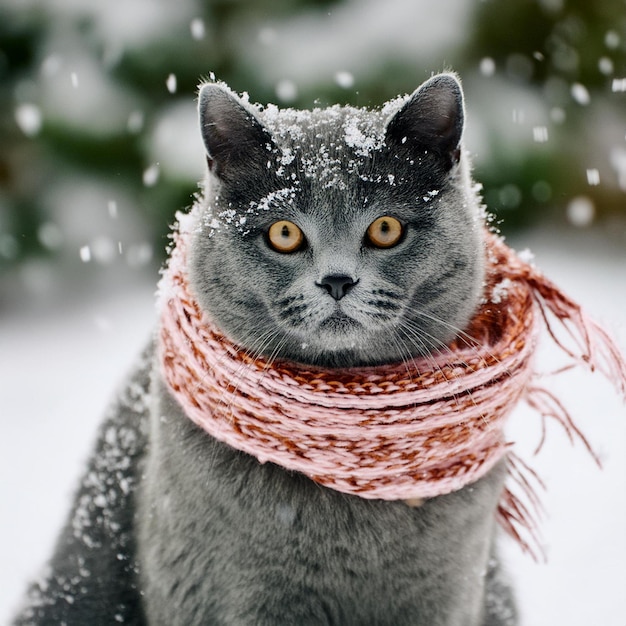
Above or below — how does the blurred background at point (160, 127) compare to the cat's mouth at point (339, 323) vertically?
above

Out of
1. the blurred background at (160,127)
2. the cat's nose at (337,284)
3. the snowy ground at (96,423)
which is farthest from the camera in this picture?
the blurred background at (160,127)

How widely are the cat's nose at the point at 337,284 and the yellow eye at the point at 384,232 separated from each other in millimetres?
70

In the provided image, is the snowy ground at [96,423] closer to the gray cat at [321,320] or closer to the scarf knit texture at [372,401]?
the scarf knit texture at [372,401]

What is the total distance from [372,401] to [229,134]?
36cm

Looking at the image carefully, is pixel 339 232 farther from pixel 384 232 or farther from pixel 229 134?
pixel 229 134

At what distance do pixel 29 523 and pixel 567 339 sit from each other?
1721 mm

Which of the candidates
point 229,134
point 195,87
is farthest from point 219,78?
point 229,134

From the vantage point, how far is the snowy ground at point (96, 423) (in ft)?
4.44

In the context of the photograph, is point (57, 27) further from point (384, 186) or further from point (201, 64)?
point (384, 186)

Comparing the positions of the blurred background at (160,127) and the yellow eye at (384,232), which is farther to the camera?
the blurred background at (160,127)

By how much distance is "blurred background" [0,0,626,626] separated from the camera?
83.6 inches

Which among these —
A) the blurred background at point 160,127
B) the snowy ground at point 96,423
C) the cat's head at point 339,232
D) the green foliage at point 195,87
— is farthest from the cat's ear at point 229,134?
the green foliage at point 195,87

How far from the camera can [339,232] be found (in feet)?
2.62

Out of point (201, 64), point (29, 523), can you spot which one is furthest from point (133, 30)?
point (29, 523)
